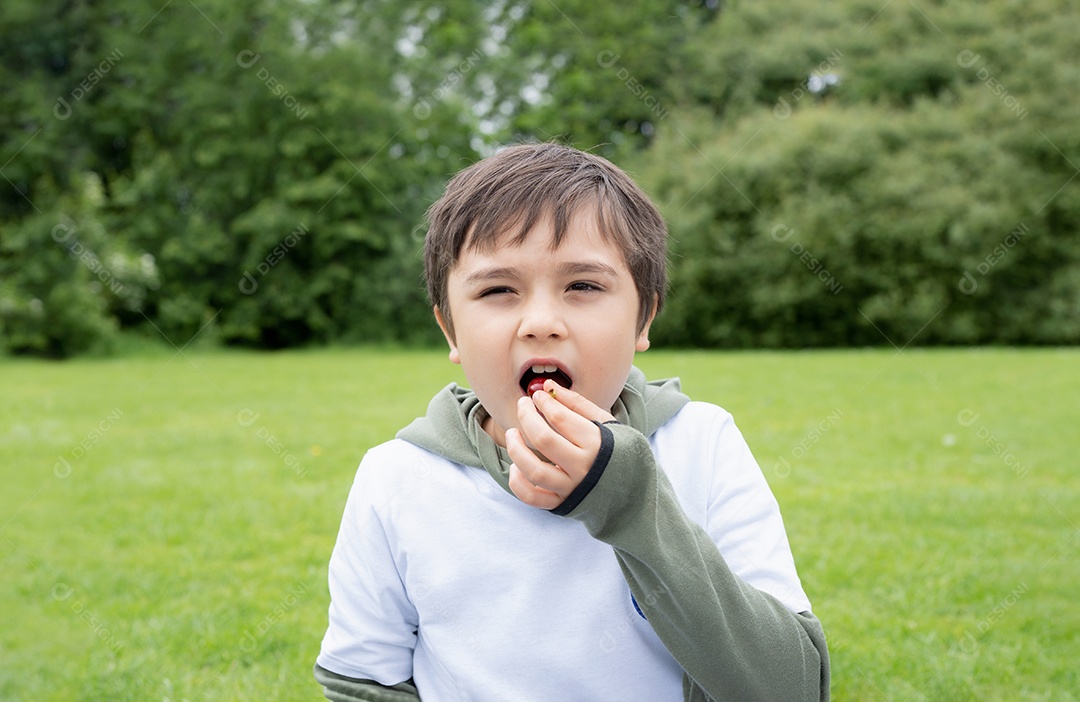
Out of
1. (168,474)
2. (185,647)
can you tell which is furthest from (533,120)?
(185,647)

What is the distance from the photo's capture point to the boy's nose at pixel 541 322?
139 centimetres

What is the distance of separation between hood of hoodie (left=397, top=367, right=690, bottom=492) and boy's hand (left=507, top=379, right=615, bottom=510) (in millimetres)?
287

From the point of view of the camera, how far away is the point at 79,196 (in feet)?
55.7

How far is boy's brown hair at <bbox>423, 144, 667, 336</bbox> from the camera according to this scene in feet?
4.87

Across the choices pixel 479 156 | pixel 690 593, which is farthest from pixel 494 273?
pixel 479 156

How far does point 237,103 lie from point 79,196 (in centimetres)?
365

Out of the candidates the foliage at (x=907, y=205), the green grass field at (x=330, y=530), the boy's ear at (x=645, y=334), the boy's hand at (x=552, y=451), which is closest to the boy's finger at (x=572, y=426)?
the boy's hand at (x=552, y=451)

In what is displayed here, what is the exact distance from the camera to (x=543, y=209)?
1478mm

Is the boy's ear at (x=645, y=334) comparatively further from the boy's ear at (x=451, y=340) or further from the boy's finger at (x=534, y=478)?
the boy's finger at (x=534, y=478)

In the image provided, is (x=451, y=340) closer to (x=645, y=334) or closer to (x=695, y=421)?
(x=645, y=334)

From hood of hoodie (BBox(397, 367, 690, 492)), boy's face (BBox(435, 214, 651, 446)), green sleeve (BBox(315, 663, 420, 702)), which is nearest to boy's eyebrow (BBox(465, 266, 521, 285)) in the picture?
boy's face (BBox(435, 214, 651, 446))

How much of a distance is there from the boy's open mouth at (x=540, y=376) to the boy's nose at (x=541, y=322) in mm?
52

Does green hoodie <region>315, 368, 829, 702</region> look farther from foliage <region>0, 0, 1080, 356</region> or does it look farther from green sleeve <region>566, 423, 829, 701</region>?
foliage <region>0, 0, 1080, 356</region>

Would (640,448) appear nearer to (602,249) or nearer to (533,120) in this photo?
(602,249)
